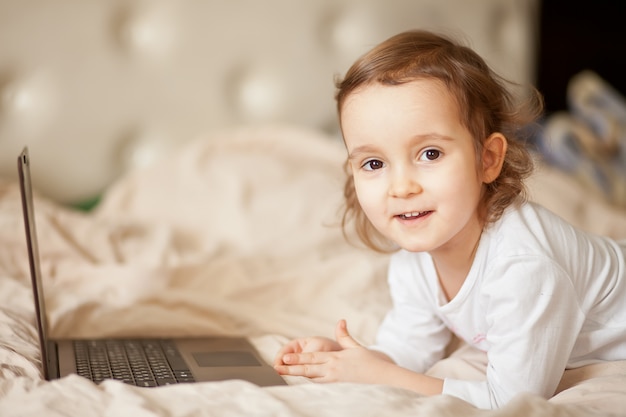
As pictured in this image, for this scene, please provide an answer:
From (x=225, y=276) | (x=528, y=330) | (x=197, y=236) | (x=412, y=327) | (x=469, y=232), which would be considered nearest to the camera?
(x=528, y=330)

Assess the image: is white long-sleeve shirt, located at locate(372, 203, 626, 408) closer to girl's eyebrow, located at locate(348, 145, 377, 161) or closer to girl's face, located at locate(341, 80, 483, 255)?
girl's face, located at locate(341, 80, 483, 255)

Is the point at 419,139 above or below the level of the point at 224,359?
above

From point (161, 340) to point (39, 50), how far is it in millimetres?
897

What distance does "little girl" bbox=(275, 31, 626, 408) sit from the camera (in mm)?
871

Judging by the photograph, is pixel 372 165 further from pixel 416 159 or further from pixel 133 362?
pixel 133 362

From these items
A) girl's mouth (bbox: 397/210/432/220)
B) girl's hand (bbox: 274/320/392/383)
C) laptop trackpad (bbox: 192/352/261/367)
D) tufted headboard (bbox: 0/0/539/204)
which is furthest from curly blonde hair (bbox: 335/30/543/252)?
tufted headboard (bbox: 0/0/539/204)

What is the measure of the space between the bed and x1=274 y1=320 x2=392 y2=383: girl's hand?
0.03 metres

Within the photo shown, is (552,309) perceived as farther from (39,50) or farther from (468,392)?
(39,50)

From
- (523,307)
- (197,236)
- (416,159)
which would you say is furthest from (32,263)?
(197,236)

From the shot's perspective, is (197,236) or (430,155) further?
(197,236)

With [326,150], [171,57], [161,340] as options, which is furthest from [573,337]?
[171,57]

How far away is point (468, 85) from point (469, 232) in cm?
19

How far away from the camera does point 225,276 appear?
1390mm

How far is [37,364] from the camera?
921 mm
